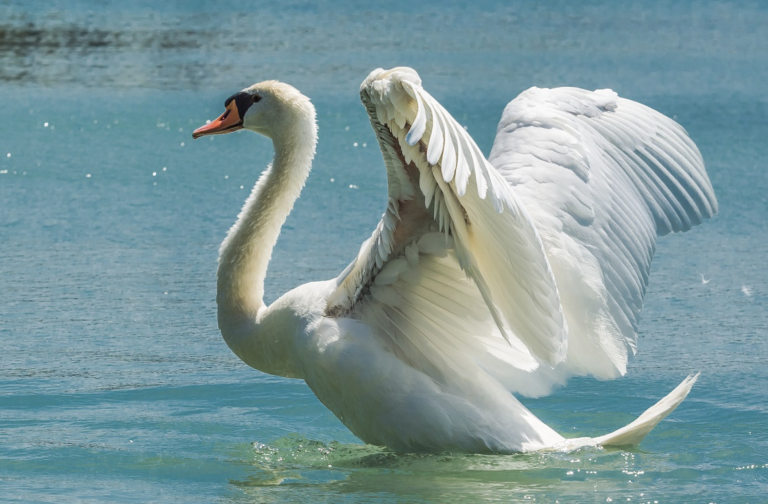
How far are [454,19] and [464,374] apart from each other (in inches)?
583

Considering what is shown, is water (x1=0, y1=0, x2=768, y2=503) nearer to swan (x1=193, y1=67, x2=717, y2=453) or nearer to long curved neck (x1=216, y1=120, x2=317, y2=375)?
swan (x1=193, y1=67, x2=717, y2=453)

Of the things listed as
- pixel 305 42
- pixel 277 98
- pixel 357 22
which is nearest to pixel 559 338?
pixel 277 98

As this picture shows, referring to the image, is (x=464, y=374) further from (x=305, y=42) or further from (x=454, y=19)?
(x=454, y=19)

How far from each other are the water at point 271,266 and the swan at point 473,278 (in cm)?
27

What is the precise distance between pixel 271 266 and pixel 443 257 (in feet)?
10.9

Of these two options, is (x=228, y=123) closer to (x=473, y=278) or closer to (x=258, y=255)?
(x=258, y=255)

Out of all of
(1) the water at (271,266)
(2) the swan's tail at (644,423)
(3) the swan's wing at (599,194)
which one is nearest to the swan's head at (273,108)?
(3) the swan's wing at (599,194)

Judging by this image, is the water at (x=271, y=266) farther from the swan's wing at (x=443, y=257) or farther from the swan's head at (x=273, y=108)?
the swan's head at (x=273, y=108)

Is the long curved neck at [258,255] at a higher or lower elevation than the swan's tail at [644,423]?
higher

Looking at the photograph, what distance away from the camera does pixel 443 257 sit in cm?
481

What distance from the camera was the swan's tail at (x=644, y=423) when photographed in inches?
186

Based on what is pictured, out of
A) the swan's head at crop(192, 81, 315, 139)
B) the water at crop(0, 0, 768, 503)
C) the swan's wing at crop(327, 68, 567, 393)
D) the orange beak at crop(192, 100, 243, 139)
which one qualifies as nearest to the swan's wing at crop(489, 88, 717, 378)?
the swan's wing at crop(327, 68, 567, 393)

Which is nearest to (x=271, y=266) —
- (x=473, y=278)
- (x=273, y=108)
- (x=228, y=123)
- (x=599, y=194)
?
(x=228, y=123)

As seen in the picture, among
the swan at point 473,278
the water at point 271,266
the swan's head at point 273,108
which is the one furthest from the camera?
the swan's head at point 273,108
